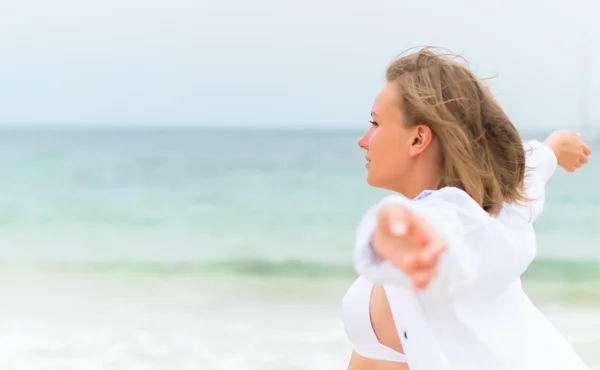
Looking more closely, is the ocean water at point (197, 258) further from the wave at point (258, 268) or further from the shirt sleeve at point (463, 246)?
the shirt sleeve at point (463, 246)

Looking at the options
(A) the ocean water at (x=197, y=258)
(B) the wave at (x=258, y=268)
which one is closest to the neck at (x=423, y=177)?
(A) the ocean water at (x=197, y=258)

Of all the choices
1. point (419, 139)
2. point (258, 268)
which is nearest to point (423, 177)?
point (419, 139)

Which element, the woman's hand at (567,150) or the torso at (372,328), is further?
the woman's hand at (567,150)

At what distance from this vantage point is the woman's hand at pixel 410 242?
34.3 inches

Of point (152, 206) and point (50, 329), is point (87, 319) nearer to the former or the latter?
point (50, 329)

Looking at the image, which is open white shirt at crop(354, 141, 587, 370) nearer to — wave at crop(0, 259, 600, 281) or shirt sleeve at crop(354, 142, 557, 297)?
shirt sleeve at crop(354, 142, 557, 297)

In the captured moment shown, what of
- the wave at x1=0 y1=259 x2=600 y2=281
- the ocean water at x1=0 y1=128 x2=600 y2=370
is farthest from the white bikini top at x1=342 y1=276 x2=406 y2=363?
the wave at x1=0 y1=259 x2=600 y2=281

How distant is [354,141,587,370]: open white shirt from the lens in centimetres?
95

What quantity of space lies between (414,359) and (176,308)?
4641 millimetres

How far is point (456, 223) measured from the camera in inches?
Result: 38.7

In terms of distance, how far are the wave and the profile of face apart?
5.48m

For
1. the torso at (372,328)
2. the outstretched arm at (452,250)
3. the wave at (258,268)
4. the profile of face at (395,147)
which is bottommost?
the wave at (258,268)

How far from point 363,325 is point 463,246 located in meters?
0.37

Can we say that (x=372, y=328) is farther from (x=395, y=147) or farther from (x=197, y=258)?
(x=197, y=258)
